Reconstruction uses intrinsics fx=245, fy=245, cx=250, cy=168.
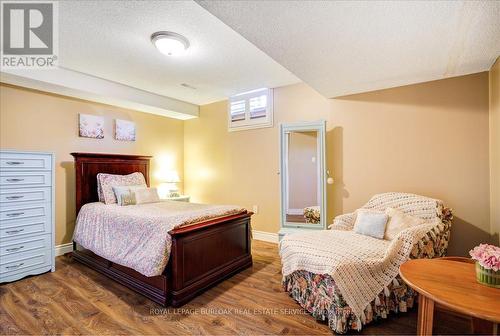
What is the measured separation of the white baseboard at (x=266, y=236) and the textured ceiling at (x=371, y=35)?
2.50 metres

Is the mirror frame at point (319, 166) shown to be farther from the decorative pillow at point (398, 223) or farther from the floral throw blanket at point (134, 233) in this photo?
the decorative pillow at point (398, 223)

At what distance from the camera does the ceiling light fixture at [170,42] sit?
7.60 ft

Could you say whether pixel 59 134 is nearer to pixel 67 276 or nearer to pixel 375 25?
pixel 67 276

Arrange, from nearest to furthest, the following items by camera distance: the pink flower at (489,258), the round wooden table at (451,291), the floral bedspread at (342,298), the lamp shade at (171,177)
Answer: the round wooden table at (451,291) → the pink flower at (489,258) → the floral bedspread at (342,298) → the lamp shade at (171,177)

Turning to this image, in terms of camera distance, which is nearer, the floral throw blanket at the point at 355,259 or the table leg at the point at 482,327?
the table leg at the point at 482,327

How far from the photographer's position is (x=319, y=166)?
3.27 metres

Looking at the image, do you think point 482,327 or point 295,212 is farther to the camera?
point 295,212

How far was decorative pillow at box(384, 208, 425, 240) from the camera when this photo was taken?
7.78 ft

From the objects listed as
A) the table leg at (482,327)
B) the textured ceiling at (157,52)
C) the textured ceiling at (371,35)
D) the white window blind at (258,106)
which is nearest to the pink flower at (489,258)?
the table leg at (482,327)

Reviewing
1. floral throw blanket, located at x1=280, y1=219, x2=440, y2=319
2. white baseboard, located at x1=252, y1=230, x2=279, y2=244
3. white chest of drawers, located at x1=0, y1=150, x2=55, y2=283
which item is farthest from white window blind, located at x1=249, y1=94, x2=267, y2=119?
white chest of drawers, located at x1=0, y1=150, x2=55, y2=283

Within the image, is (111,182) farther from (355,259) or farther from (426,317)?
(426,317)

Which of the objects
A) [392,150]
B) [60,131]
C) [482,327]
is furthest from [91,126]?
[482,327]

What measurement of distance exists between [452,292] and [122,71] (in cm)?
390

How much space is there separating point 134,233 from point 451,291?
2.50 m
